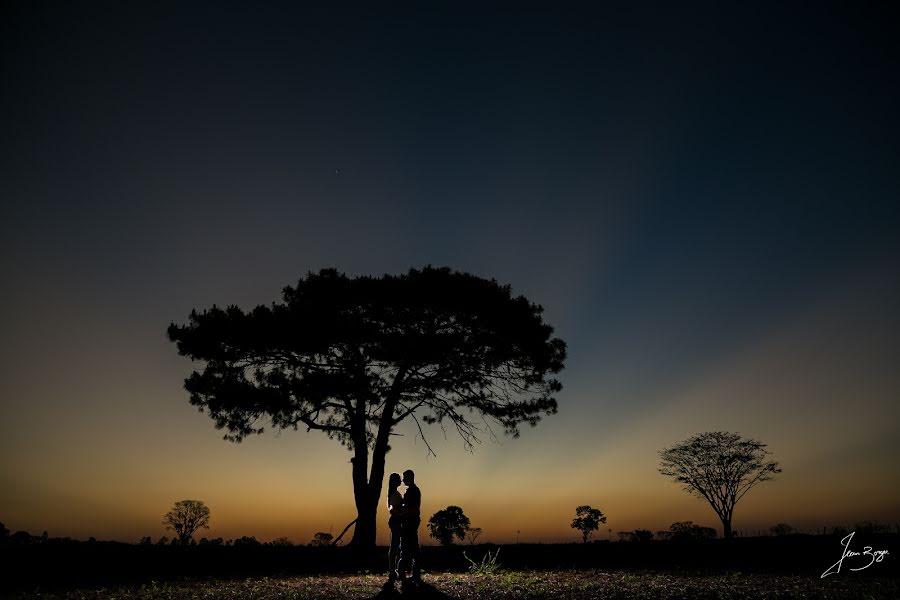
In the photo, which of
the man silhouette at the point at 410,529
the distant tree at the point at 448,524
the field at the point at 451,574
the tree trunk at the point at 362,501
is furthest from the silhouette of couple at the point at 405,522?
the distant tree at the point at 448,524

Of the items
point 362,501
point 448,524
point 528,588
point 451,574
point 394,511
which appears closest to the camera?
point 394,511

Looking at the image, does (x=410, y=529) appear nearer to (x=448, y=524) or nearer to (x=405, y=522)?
(x=405, y=522)

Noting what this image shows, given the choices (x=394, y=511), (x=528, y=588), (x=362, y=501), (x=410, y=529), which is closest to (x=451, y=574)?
(x=528, y=588)

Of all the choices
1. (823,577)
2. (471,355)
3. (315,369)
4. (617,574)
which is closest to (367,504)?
(315,369)

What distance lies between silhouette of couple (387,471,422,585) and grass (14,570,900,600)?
1.42ft

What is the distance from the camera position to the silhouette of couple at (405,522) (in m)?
9.77

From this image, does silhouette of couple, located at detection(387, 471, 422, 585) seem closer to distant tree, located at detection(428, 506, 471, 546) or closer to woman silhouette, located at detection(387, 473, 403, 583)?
woman silhouette, located at detection(387, 473, 403, 583)

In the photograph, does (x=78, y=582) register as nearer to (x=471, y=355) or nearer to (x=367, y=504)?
(x=367, y=504)

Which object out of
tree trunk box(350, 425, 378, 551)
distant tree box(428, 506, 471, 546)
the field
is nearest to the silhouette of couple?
the field

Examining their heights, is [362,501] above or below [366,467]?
below

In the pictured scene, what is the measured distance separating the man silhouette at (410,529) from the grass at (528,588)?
0.46 meters

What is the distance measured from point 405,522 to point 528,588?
3.12m

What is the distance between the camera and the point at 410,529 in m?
9.88

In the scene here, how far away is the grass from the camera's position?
31.1 feet
